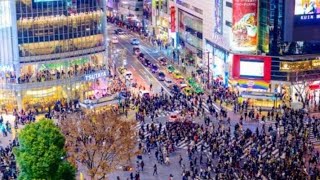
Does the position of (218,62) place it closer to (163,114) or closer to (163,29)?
(163,114)

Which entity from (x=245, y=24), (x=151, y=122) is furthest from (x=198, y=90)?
(x=151, y=122)

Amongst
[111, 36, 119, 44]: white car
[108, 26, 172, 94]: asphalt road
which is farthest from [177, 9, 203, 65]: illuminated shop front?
[111, 36, 119, 44]: white car

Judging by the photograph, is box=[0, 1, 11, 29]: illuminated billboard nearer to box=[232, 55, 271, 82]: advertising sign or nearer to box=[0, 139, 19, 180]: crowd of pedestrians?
box=[0, 139, 19, 180]: crowd of pedestrians

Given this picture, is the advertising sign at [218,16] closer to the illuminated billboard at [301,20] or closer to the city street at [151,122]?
the city street at [151,122]

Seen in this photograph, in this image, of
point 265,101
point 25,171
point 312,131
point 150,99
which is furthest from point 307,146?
point 25,171

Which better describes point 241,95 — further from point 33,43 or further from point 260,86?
point 33,43

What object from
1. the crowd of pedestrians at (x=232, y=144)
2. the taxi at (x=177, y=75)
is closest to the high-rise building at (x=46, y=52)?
the crowd of pedestrians at (x=232, y=144)
